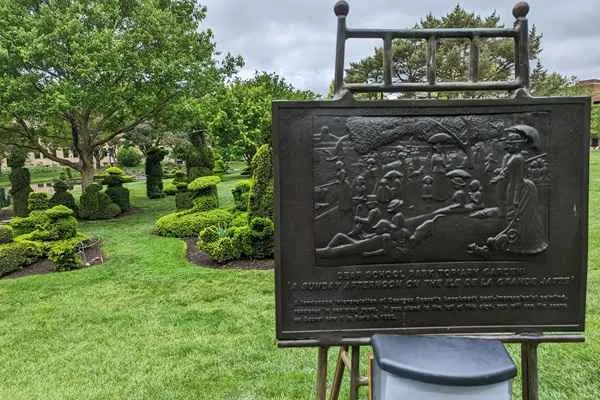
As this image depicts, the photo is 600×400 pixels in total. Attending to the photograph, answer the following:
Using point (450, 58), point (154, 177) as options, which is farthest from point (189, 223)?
point (450, 58)

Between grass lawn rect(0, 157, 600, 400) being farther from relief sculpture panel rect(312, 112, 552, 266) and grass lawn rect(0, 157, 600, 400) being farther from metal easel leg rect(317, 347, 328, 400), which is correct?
relief sculpture panel rect(312, 112, 552, 266)

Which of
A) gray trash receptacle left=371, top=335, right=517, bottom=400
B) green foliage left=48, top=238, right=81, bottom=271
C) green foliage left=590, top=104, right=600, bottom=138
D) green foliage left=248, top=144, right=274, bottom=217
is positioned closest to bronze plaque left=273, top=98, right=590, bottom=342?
gray trash receptacle left=371, top=335, right=517, bottom=400

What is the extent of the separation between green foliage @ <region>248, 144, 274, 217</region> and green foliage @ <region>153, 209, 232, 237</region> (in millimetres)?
2488

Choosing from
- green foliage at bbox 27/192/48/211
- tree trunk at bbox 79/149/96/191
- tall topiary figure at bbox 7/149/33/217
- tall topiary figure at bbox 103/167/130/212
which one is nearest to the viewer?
green foliage at bbox 27/192/48/211

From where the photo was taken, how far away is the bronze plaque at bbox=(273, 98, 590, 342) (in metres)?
2.20

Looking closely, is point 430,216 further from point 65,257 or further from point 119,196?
point 119,196

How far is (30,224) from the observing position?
29.9ft

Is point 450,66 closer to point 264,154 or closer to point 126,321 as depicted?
point 264,154

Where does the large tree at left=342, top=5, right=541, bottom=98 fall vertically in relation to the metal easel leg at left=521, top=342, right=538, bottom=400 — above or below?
above

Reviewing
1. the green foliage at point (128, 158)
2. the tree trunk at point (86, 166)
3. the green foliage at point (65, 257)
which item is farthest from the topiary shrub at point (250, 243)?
the green foliage at point (128, 158)

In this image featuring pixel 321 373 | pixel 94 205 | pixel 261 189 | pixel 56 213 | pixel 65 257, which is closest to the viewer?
pixel 321 373

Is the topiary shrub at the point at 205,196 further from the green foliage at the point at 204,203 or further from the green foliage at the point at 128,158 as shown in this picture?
the green foliage at the point at 128,158

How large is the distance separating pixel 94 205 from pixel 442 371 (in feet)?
45.8

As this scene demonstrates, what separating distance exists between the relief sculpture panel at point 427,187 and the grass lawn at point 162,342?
1.84 meters
